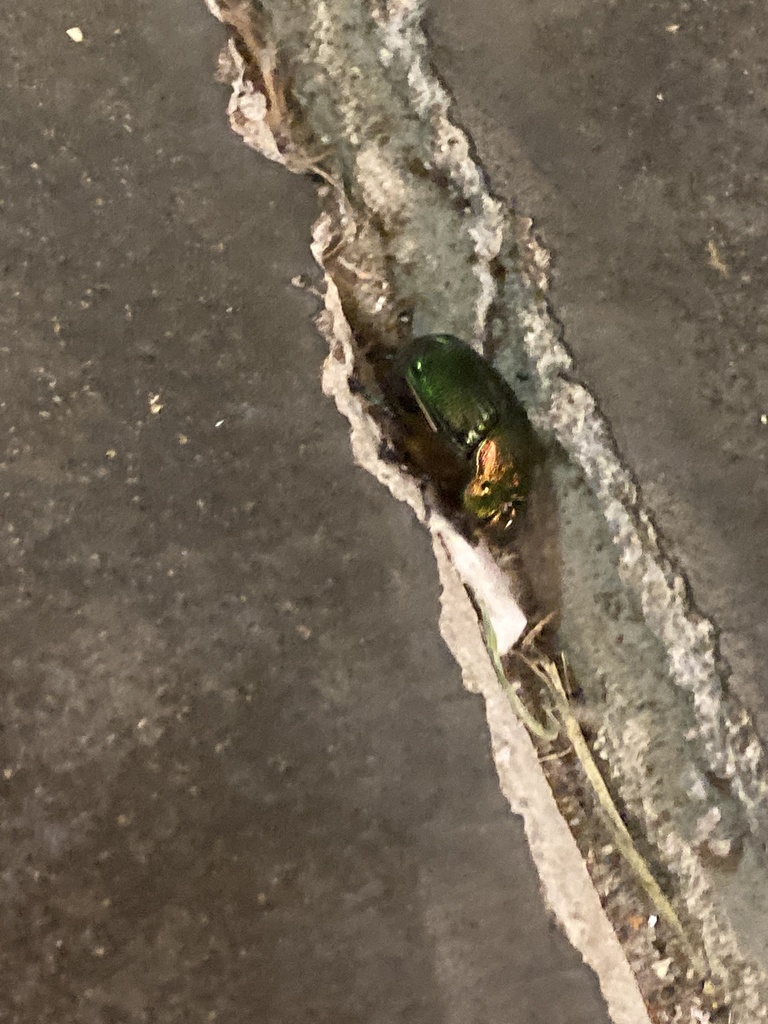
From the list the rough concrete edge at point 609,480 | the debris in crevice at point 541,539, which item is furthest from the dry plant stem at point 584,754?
the rough concrete edge at point 609,480

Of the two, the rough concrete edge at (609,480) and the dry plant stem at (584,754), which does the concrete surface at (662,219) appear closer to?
the rough concrete edge at (609,480)

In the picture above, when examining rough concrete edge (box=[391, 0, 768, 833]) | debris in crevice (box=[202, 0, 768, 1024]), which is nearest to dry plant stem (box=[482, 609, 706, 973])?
debris in crevice (box=[202, 0, 768, 1024])

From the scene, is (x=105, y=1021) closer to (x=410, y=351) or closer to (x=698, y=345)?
(x=410, y=351)

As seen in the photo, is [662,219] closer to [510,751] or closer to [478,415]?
[478,415]

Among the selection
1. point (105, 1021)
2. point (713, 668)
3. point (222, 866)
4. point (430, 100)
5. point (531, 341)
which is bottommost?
point (105, 1021)

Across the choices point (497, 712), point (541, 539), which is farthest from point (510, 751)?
point (541, 539)

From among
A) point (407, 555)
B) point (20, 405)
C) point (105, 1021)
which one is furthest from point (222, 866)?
point (20, 405)
